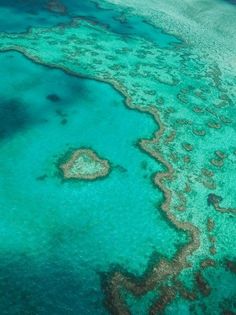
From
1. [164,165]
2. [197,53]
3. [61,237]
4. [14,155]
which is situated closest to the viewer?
[61,237]

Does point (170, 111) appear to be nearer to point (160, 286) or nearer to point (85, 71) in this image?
point (85, 71)

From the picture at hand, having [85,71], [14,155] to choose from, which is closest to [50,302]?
[14,155]

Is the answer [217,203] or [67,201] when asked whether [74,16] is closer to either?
[67,201]

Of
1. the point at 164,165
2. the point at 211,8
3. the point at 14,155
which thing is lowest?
the point at 14,155

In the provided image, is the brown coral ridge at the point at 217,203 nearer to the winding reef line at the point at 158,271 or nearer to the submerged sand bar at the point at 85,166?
the winding reef line at the point at 158,271

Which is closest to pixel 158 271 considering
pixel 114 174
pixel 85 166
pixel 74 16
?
pixel 114 174

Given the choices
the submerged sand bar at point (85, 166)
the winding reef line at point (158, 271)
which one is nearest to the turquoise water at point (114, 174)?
the winding reef line at point (158, 271)
